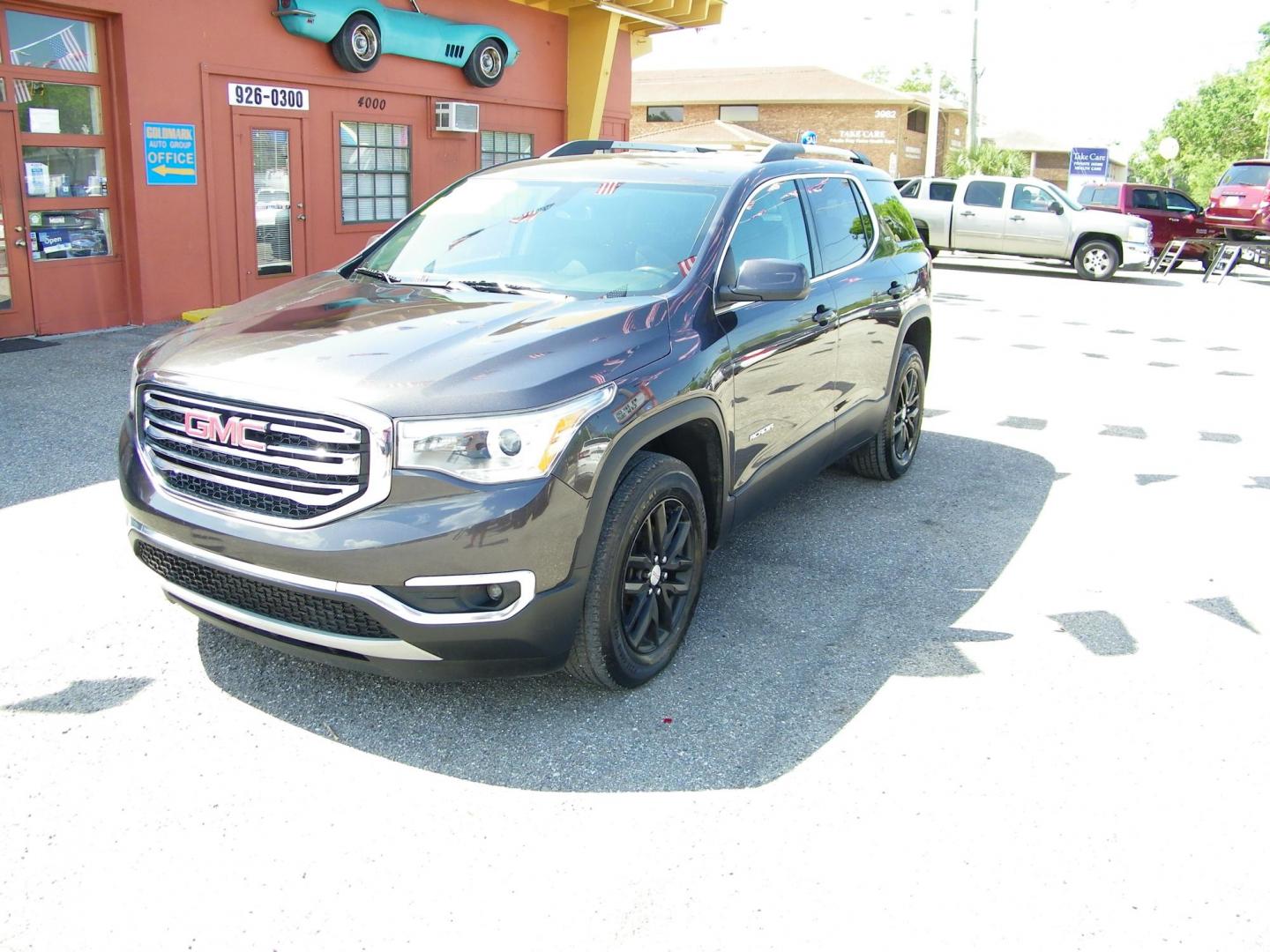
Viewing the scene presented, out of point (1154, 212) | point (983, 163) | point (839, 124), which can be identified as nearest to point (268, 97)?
point (1154, 212)

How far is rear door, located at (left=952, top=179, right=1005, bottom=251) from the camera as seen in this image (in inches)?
878

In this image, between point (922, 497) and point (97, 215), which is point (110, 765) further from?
point (97, 215)

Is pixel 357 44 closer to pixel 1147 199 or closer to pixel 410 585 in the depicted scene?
pixel 410 585

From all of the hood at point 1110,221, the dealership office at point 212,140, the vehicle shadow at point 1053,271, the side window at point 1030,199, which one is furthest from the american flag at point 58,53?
the hood at point 1110,221

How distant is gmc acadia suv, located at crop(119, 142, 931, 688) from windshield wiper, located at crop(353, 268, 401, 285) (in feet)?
0.05

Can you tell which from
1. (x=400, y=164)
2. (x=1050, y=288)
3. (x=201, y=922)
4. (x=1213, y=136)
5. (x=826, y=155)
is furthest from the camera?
(x=1213, y=136)

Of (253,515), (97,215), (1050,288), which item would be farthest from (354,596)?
(1050,288)

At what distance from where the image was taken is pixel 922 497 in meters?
6.45

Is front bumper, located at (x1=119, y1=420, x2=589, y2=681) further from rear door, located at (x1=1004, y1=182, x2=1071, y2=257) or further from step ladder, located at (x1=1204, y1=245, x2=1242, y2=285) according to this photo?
rear door, located at (x1=1004, y1=182, x2=1071, y2=257)

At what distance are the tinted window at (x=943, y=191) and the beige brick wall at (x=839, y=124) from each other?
28.6 m

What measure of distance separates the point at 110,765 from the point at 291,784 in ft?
1.86

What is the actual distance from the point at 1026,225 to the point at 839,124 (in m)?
31.9

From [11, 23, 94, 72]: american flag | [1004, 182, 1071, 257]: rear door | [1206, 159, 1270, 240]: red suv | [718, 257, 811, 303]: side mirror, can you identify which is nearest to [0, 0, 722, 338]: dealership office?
[11, 23, 94, 72]: american flag

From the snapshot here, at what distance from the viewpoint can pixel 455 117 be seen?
47.2ft
